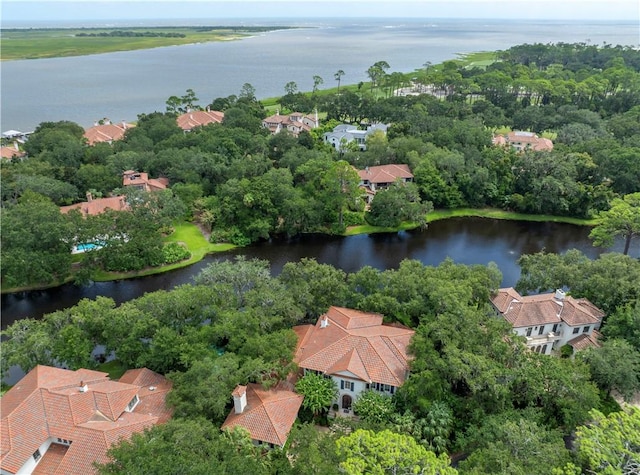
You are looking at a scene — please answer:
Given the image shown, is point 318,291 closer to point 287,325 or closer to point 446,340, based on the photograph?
→ point 287,325

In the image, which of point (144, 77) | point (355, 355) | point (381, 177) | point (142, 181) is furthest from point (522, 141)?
point (144, 77)

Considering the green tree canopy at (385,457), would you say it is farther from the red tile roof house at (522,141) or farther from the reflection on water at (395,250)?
the red tile roof house at (522,141)

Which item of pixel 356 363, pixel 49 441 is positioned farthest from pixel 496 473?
pixel 49 441

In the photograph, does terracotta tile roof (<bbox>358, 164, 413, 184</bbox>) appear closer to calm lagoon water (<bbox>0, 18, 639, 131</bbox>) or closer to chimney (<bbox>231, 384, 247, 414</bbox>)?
chimney (<bbox>231, 384, 247, 414</bbox>)

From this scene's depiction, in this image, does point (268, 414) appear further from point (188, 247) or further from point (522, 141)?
point (522, 141)

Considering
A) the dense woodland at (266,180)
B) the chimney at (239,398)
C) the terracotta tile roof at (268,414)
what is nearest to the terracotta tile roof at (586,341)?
the terracotta tile roof at (268,414)

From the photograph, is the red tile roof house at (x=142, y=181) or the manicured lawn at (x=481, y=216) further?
the red tile roof house at (x=142, y=181)
